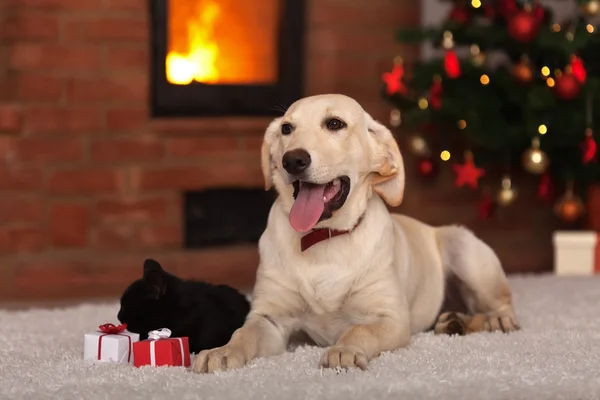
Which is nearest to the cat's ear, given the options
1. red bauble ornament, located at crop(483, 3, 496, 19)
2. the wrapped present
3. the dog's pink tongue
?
the wrapped present

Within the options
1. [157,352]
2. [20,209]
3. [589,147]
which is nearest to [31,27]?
[20,209]

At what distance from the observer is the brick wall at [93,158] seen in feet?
13.7

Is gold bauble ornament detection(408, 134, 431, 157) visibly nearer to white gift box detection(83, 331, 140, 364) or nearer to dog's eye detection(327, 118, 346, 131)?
dog's eye detection(327, 118, 346, 131)

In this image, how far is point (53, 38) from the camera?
421 cm

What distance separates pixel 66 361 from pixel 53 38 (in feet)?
7.07

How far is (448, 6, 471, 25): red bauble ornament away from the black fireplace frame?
0.71 m

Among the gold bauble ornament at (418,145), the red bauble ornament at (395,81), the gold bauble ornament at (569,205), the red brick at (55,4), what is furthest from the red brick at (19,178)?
the gold bauble ornament at (569,205)

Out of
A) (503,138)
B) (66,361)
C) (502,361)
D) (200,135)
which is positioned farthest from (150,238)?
(502,361)

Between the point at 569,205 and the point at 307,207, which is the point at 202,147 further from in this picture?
the point at 307,207

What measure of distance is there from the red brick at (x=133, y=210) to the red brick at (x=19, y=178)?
287 mm

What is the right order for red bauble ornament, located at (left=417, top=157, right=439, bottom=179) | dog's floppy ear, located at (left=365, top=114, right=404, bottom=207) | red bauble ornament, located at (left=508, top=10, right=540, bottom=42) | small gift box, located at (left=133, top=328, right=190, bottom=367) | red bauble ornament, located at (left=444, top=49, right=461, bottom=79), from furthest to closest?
red bauble ornament, located at (left=417, top=157, right=439, bottom=179) < red bauble ornament, located at (left=444, top=49, right=461, bottom=79) < red bauble ornament, located at (left=508, top=10, right=540, bottom=42) < dog's floppy ear, located at (left=365, top=114, right=404, bottom=207) < small gift box, located at (left=133, top=328, right=190, bottom=367)

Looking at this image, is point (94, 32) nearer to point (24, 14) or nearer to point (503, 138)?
point (24, 14)

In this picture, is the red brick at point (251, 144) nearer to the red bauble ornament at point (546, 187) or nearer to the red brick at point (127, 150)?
the red brick at point (127, 150)

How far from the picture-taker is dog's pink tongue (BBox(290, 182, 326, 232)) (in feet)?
7.98
